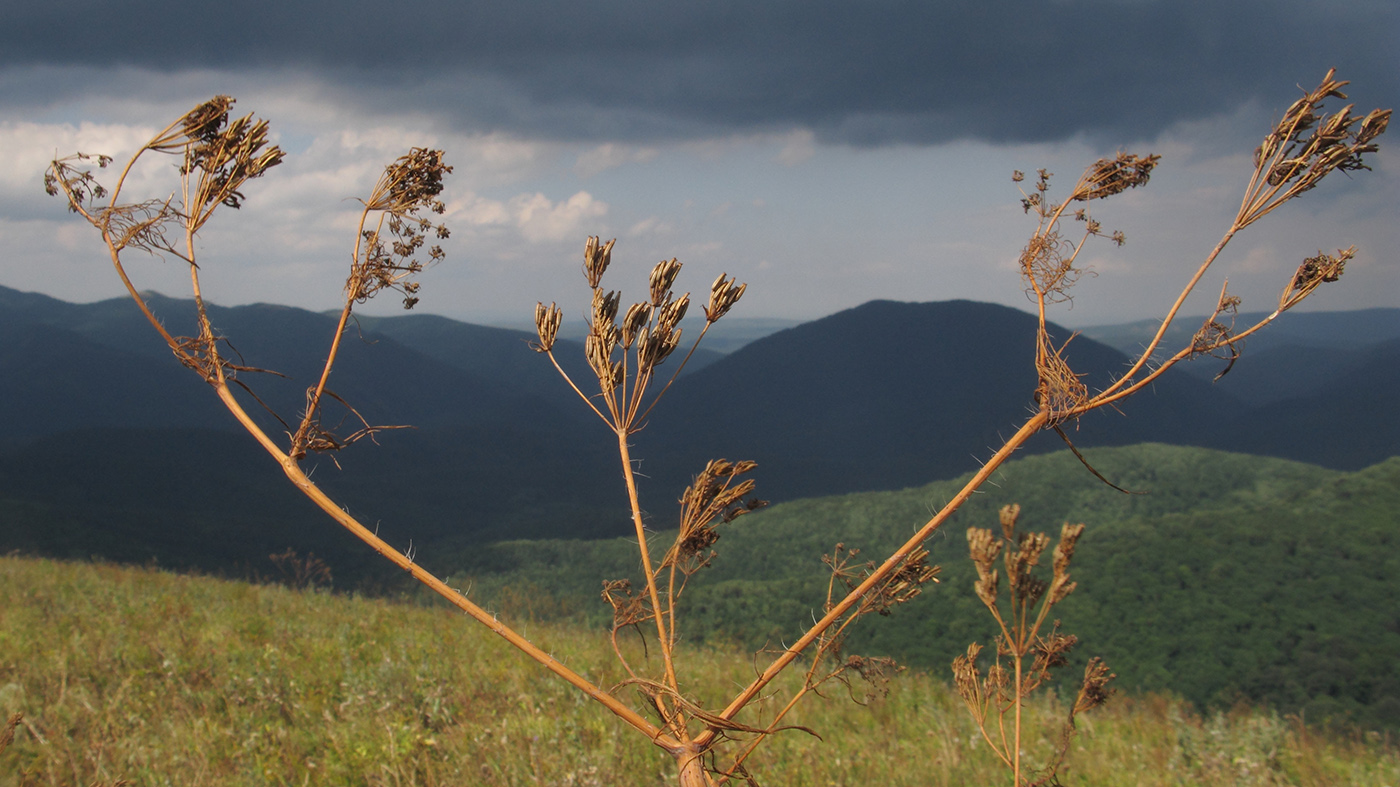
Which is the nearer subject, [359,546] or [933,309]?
[359,546]

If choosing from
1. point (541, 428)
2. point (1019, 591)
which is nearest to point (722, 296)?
point (1019, 591)

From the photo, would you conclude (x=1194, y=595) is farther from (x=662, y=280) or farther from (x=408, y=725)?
(x=662, y=280)

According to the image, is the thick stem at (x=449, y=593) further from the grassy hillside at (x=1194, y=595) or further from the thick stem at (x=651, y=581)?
the grassy hillside at (x=1194, y=595)

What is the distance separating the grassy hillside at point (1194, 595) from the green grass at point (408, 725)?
10.9 ft

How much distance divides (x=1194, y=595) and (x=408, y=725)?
19.8 meters

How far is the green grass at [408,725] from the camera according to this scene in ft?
15.5

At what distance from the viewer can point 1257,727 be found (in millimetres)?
6031

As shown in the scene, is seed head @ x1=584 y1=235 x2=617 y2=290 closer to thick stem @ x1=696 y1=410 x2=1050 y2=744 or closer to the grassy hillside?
thick stem @ x1=696 y1=410 x2=1050 y2=744

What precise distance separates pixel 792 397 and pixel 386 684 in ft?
238

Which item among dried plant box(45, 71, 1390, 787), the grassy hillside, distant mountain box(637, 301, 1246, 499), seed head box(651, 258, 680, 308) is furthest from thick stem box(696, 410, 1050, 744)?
distant mountain box(637, 301, 1246, 499)

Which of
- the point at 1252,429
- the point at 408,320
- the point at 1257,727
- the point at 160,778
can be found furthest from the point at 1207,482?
the point at 408,320

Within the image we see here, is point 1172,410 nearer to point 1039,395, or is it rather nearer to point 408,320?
point 1039,395

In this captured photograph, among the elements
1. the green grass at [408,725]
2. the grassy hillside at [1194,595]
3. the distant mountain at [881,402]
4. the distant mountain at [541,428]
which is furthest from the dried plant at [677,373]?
the distant mountain at [881,402]

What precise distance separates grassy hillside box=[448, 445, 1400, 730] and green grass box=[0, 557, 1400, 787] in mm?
3334
